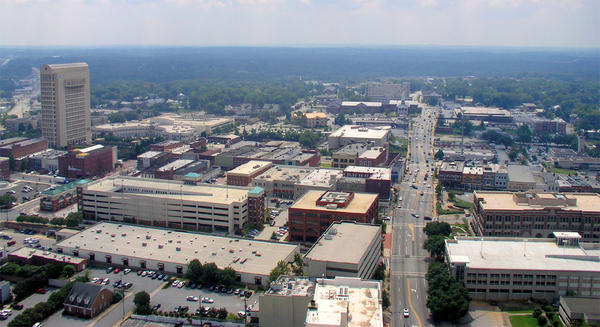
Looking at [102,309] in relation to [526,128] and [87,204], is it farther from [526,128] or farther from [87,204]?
[526,128]

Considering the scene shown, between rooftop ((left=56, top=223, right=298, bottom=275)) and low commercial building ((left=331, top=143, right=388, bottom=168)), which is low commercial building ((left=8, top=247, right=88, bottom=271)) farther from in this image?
low commercial building ((left=331, top=143, right=388, bottom=168))

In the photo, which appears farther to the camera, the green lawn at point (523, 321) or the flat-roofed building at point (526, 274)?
the flat-roofed building at point (526, 274)

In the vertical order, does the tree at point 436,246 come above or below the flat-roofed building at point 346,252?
below

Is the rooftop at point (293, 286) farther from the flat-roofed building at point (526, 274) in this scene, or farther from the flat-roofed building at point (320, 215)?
the flat-roofed building at point (320, 215)

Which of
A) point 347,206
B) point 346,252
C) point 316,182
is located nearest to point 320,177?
point 316,182

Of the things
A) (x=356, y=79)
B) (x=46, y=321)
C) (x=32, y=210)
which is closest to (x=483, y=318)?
(x=46, y=321)

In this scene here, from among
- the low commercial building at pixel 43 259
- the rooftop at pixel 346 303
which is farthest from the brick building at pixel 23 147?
the rooftop at pixel 346 303
